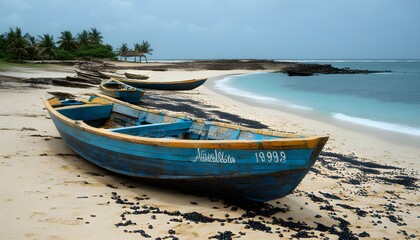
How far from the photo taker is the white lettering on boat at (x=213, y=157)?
4.52 meters

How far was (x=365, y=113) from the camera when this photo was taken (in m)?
17.7

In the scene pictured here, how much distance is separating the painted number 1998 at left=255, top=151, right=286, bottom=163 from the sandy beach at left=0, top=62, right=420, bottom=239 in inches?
33.0

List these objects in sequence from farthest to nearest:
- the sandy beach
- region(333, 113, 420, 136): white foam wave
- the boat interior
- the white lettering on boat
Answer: region(333, 113, 420, 136): white foam wave → the boat interior → the white lettering on boat → the sandy beach

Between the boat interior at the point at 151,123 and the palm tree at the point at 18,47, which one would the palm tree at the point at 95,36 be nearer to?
the palm tree at the point at 18,47

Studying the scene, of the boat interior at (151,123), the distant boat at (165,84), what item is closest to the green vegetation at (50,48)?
the distant boat at (165,84)

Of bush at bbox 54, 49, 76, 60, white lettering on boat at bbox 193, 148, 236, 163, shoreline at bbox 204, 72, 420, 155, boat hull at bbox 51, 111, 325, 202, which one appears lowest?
shoreline at bbox 204, 72, 420, 155

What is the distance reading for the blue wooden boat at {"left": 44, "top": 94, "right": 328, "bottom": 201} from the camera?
430 cm

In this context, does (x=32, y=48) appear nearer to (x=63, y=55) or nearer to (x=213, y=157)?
(x=63, y=55)

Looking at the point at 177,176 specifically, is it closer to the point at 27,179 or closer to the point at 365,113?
the point at 27,179

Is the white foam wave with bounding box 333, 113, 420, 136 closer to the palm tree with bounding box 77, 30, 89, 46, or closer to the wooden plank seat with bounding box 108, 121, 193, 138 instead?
the wooden plank seat with bounding box 108, 121, 193, 138

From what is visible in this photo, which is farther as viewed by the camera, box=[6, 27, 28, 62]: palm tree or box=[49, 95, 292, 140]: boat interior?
box=[6, 27, 28, 62]: palm tree

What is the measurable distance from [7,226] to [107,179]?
2072 millimetres

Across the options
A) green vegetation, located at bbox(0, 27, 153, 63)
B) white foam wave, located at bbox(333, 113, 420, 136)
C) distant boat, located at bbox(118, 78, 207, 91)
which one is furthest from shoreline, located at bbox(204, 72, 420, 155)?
green vegetation, located at bbox(0, 27, 153, 63)

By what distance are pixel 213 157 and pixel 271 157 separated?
30.7 inches
